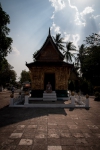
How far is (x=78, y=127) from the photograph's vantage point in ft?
16.4

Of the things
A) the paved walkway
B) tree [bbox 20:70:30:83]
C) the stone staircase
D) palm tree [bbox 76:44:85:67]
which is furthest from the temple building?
tree [bbox 20:70:30:83]

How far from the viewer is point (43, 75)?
1421cm

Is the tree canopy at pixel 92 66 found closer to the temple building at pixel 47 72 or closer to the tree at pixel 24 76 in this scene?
the temple building at pixel 47 72

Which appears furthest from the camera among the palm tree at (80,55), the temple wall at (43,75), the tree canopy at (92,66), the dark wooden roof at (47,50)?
the palm tree at (80,55)

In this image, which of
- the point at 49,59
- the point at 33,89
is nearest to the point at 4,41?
the point at 49,59

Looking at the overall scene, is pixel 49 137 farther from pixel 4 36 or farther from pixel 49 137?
pixel 4 36

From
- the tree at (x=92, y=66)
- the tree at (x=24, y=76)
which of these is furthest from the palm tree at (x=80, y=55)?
the tree at (x=24, y=76)

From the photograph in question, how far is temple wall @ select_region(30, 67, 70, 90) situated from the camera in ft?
46.5

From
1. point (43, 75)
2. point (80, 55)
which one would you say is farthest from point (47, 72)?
point (80, 55)

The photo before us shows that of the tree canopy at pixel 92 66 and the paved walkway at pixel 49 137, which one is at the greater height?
the tree canopy at pixel 92 66

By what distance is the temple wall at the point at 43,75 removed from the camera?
1416cm

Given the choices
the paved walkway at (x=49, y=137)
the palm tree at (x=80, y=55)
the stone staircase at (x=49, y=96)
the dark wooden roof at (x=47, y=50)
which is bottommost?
the paved walkway at (x=49, y=137)

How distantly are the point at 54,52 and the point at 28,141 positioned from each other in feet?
42.6

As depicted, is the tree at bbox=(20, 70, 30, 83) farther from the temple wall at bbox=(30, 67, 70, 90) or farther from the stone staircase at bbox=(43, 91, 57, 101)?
the stone staircase at bbox=(43, 91, 57, 101)
